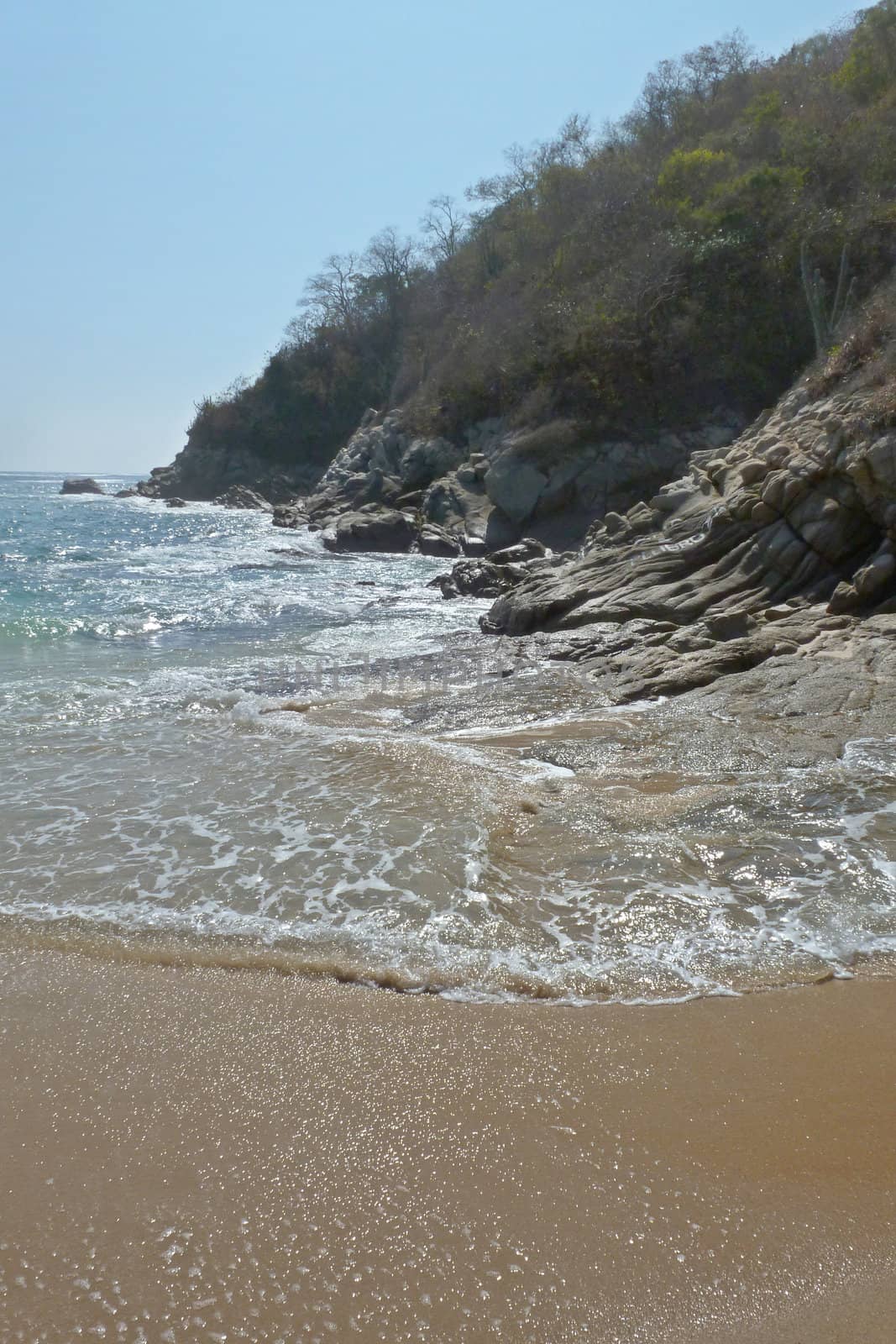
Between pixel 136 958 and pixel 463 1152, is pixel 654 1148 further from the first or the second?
pixel 136 958

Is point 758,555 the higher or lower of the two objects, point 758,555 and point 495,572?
the higher

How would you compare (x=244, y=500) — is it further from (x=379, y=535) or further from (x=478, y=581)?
(x=478, y=581)

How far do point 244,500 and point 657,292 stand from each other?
3114cm

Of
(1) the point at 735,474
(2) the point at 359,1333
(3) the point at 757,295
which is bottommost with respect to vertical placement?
(2) the point at 359,1333

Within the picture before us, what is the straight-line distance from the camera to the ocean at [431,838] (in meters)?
4.09

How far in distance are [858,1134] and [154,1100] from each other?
2.28m

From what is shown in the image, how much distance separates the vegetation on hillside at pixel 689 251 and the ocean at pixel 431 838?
17.7 meters

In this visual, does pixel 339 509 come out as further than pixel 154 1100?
Yes

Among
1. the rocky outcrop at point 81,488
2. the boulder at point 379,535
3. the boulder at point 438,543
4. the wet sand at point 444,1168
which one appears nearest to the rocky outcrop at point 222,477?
the rocky outcrop at point 81,488

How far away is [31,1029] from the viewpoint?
355 cm

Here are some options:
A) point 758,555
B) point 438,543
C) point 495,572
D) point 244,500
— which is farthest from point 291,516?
point 758,555

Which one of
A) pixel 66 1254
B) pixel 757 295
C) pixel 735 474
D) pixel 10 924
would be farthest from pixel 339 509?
pixel 66 1254

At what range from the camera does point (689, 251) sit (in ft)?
91.5

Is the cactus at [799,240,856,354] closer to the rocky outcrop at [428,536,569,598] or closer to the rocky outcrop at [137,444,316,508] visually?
the rocky outcrop at [428,536,569,598]
